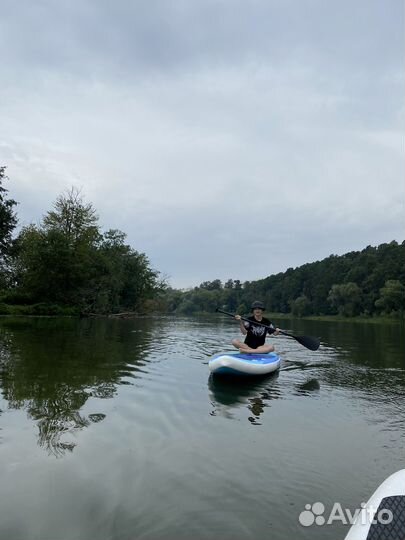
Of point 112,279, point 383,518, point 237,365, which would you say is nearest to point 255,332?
point 237,365

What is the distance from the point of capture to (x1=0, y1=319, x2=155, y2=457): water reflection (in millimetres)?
6017

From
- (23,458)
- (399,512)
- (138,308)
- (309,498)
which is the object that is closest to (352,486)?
(309,498)

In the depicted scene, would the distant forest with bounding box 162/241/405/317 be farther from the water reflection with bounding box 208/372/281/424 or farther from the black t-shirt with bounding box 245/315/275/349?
the water reflection with bounding box 208/372/281/424

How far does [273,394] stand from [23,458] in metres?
5.38

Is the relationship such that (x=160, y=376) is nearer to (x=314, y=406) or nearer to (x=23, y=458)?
(x=314, y=406)

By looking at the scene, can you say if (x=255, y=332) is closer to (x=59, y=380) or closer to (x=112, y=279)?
(x=59, y=380)

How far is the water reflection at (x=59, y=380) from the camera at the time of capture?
6.02 meters

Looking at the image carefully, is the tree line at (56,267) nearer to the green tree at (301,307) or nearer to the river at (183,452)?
the river at (183,452)

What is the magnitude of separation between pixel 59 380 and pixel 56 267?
34.6 m

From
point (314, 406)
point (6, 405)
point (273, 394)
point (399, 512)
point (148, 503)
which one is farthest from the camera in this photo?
point (273, 394)

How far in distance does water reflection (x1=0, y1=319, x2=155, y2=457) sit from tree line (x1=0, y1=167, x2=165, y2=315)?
76.9 ft

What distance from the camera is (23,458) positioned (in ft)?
15.8

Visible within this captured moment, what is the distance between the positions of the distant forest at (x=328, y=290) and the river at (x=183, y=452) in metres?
73.9


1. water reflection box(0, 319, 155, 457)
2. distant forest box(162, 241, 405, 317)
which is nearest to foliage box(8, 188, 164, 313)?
water reflection box(0, 319, 155, 457)
